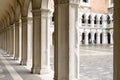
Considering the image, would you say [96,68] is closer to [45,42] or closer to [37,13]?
[45,42]

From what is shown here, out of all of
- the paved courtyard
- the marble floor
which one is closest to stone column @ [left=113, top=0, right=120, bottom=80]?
the marble floor

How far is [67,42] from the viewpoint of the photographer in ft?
27.0

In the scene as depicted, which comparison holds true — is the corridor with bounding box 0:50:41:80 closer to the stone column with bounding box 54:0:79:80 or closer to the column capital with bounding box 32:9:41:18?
the stone column with bounding box 54:0:79:80

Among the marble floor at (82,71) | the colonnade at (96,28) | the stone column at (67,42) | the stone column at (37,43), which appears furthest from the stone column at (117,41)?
the colonnade at (96,28)

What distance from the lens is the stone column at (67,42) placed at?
26.7 ft

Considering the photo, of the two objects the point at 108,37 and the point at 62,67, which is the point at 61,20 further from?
the point at 108,37

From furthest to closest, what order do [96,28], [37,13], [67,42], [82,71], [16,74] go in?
[96,28]
[82,71]
[37,13]
[16,74]
[67,42]

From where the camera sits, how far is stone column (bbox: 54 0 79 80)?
8.15m

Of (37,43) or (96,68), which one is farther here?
(96,68)

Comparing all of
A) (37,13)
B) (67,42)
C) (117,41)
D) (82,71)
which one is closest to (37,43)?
(37,13)

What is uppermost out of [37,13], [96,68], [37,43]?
[37,13]

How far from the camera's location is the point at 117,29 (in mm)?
4586

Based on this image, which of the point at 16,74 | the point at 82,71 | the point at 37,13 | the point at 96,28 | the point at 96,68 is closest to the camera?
the point at 16,74

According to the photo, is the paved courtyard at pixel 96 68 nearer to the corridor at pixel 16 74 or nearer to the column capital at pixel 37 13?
the corridor at pixel 16 74
